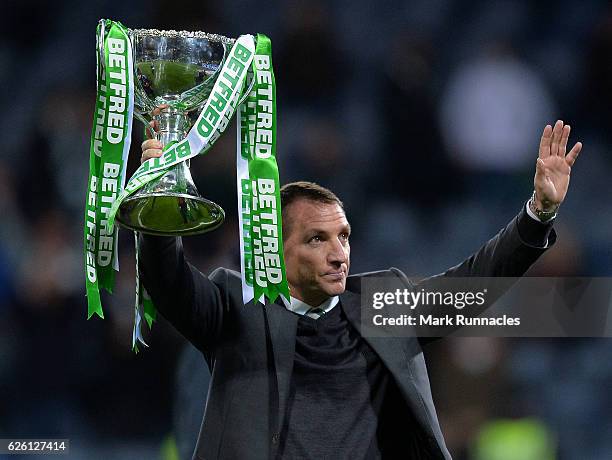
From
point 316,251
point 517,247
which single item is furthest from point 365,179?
point 517,247

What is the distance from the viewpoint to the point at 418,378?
2.50 meters

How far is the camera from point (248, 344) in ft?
7.93

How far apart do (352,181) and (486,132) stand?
24.2 inches

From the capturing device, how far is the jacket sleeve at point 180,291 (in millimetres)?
2227

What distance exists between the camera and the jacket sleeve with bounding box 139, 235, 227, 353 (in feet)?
7.30

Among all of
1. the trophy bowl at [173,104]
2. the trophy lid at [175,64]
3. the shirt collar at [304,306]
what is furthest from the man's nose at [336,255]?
the trophy lid at [175,64]

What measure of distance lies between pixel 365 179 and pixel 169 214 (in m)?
1.74

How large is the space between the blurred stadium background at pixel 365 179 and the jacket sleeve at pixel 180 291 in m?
1.06

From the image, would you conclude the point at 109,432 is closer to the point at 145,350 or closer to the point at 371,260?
the point at 145,350

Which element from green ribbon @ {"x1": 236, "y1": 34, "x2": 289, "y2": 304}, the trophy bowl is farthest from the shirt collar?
the trophy bowl

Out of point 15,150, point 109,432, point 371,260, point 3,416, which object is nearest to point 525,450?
point 371,260

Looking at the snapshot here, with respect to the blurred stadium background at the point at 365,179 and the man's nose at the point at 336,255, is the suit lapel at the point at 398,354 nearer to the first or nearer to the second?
the man's nose at the point at 336,255

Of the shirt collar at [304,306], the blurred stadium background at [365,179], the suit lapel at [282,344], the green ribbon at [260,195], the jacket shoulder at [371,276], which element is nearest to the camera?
the green ribbon at [260,195]

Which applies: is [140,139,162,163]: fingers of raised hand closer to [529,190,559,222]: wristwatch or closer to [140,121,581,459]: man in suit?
[140,121,581,459]: man in suit
